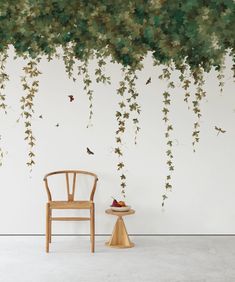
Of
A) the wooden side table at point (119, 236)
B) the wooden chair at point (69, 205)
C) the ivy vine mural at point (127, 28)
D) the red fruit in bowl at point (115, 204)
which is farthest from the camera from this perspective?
the red fruit in bowl at point (115, 204)

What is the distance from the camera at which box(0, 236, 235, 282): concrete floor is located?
14.7ft

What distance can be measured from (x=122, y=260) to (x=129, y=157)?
4.27ft

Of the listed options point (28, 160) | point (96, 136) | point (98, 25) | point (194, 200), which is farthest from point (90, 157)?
point (98, 25)

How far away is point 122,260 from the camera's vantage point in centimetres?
498

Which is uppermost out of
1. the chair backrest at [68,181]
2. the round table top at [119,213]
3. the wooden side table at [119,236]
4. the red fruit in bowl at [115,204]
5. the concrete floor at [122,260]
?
the chair backrest at [68,181]

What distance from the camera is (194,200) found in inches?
235

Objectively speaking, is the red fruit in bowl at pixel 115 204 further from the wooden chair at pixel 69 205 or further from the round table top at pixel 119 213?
the wooden chair at pixel 69 205

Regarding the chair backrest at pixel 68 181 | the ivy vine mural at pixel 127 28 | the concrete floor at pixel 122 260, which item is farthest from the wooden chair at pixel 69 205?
the ivy vine mural at pixel 127 28

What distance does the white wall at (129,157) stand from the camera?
5832 millimetres

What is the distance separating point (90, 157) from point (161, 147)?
2.55 feet

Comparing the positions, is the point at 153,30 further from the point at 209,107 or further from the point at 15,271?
the point at 209,107

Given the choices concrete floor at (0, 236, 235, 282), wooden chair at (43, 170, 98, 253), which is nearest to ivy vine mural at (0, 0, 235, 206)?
concrete floor at (0, 236, 235, 282)

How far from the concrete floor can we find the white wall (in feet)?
0.67

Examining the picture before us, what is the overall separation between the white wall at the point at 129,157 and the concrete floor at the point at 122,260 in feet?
0.67
